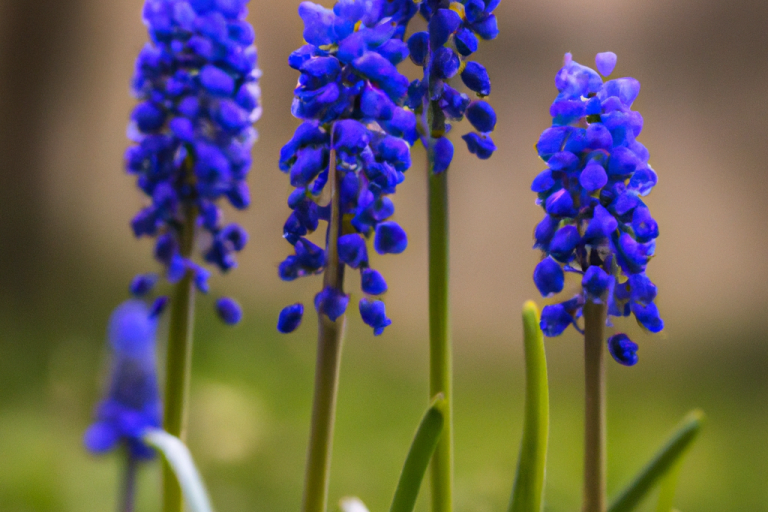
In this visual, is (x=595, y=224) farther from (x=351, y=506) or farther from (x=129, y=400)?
(x=129, y=400)

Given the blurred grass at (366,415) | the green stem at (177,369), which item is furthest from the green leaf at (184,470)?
the blurred grass at (366,415)

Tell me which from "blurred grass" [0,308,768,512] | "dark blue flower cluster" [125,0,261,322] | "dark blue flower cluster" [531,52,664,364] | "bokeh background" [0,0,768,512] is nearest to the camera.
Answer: "dark blue flower cluster" [531,52,664,364]

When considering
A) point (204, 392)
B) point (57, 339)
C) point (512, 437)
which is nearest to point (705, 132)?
point (512, 437)

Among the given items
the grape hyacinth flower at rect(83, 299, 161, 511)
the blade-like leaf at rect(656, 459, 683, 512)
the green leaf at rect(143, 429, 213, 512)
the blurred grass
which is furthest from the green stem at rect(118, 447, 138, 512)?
the blurred grass

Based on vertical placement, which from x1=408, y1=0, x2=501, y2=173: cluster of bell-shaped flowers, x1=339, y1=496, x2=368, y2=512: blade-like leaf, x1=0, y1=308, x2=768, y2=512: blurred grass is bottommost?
x1=0, y1=308, x2=768, y2=512: blurred grass

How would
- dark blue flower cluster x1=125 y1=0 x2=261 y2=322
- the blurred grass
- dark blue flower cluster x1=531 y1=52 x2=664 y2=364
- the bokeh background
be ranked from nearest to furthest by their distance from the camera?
dark blue flower cluster x1=531 y1=52 x2=664 y2=364, dark blue flower cluster x1=125 y1=0 x2=261 y2=322, the blurred grass, the bokeh background

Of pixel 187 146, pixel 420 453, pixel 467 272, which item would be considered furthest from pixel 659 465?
pixel 467 272

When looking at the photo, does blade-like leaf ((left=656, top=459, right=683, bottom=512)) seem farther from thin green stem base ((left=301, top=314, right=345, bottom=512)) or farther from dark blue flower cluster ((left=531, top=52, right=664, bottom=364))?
thin green stem base ((left=301, top=314, right=345, bottom=512))

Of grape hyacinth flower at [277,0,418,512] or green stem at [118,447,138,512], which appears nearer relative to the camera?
grape hyacinth flower at [277,0,418,512]
